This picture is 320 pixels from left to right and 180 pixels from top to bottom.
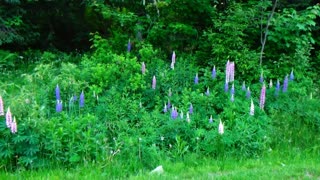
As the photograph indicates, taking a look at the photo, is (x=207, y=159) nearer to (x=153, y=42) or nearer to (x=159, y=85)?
(x=159, y=85)

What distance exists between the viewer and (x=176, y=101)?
671 cm

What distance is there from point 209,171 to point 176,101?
1749mm

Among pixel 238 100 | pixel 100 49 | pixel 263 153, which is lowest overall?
pixel 263 153

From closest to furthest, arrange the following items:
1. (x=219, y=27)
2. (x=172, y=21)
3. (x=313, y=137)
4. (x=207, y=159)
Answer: (x=207, y=159) → (x=313, y=137) → (x=219, y=27) → (x=172, y=21)

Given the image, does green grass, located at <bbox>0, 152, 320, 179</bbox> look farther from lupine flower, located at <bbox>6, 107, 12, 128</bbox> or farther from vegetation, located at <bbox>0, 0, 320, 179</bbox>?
lupine flower, located at <bbox>6, 107, 12, 128</bbox>

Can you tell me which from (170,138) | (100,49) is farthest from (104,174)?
(100,49)

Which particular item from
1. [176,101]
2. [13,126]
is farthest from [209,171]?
[13,126]

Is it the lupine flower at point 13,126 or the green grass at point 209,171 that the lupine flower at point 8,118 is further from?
the green grass at point 209,171

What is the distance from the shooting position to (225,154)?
571 centimetres

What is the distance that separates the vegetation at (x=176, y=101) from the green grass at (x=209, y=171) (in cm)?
2

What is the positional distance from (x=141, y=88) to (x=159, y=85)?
32 centimetres

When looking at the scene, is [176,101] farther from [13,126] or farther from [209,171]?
[13,126]

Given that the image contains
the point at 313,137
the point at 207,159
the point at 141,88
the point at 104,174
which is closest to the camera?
the point at 104,174

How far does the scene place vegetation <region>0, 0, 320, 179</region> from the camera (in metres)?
5.32
